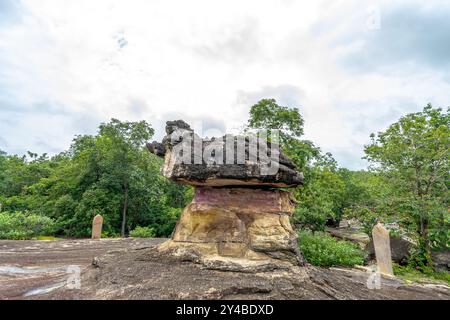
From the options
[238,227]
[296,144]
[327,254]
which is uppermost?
[296,144]

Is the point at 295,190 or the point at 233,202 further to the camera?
the point at 295,190

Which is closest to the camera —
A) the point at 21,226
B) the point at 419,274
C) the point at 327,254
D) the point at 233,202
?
the point at 233,202

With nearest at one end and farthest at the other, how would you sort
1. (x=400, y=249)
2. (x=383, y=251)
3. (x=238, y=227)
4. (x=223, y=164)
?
(x=223, y=164) < (x=238, y=227) < (x=383, y=251) < (x=400, y=249)

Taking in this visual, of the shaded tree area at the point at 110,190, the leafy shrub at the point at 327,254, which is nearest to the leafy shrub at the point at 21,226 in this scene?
the shaded tree area at the point at 110,190

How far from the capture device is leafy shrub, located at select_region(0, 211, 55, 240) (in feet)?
49.6

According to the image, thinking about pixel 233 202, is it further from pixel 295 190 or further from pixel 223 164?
pixel 295 190

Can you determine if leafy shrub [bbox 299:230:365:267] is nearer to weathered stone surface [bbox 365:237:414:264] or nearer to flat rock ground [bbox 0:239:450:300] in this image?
weathered stone surface [bbox 365:237:414:264]

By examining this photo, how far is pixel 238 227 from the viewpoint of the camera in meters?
6.16

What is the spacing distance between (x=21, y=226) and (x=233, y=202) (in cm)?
1582

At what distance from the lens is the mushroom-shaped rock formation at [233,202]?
577 centimetres

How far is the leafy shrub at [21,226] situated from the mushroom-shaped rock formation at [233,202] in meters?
13.5

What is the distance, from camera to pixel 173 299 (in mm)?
4461

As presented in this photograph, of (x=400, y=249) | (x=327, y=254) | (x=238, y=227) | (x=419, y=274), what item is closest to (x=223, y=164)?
(x=238, y=227)

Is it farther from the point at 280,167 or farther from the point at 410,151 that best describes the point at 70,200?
the point at 410,151
